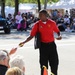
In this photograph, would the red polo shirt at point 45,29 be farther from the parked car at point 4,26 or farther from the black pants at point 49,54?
the parked car at point 4,26

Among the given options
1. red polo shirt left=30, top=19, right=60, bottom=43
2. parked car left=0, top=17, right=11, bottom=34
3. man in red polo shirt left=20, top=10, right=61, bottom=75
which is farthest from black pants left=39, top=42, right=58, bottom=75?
parked car left=0, top=17, right=11, bottom=34

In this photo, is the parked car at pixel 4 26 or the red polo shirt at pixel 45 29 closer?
the red polo shirt at pixel 45 29

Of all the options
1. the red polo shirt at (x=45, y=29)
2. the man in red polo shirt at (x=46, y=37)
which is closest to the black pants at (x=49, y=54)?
the man in red polo shirt at (x=46, y=37)

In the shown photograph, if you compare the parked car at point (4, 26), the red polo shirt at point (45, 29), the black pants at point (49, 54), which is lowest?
the parked car at point (4, 26)

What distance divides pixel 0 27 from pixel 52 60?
19.5 m

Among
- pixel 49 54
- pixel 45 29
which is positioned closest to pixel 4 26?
pixel 49 54

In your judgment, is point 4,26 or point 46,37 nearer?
point 46,37

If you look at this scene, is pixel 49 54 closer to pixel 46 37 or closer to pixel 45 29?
pixel 46 37

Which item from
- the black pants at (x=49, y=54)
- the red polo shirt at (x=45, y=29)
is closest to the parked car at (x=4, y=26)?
the black pants at (x=49, y=54)

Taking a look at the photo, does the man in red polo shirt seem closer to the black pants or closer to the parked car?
the black pants

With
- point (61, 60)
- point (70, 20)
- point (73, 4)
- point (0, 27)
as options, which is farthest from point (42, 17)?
point (73, 4)

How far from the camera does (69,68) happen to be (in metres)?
11.3

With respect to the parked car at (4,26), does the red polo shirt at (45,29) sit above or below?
above

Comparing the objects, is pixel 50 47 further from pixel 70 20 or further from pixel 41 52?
pixel 70 20
